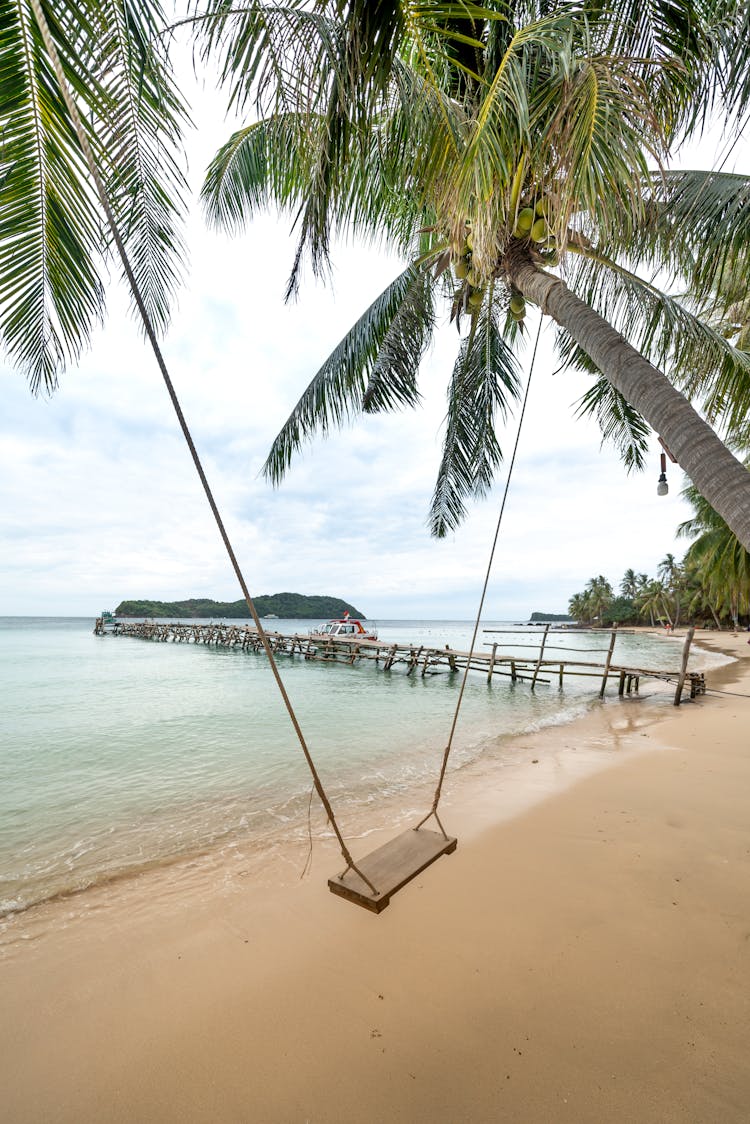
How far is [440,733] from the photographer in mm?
8859

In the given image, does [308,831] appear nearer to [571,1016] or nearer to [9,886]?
[9,886]

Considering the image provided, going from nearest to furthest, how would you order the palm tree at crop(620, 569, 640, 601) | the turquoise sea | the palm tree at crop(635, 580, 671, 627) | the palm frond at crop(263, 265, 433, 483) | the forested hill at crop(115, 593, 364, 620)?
1. the turquoise sea
2. the palm frond at crop(263, 265, 433, 483)
3. the palm tree at crop(635, 580, 671, 627)
4. the palm tree at crop(620, 569, 640, 601)
5. the forested hill at crop(115, 593, 364, 620)

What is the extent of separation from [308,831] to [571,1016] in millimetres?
2958

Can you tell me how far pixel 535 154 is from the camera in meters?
2.64

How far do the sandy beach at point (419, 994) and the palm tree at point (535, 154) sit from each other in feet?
6.39

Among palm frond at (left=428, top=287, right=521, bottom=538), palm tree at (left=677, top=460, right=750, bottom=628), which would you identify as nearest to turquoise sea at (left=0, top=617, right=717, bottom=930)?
palm frond at (left=428, top=287, right=521, bottom=538)

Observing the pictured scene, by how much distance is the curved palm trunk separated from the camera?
6.09 feet

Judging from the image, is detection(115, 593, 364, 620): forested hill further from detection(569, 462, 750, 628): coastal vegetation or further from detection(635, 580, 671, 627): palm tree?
detection(635, 580, 671, 627): palm tree

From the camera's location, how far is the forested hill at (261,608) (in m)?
83.0

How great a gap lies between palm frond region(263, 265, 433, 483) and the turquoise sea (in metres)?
4.44

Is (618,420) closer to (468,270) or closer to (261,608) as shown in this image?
(468,270)

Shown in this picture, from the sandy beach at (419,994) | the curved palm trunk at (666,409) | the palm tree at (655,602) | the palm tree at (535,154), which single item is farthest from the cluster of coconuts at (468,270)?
the palm tree at (655,602)

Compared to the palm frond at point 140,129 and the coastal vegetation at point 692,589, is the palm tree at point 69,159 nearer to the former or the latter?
the palm frond at point 140,129

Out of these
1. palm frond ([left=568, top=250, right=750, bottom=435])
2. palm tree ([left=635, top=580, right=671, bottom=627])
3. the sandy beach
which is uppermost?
palm frond ([left=568, top=250, right=750, bottom=435])
